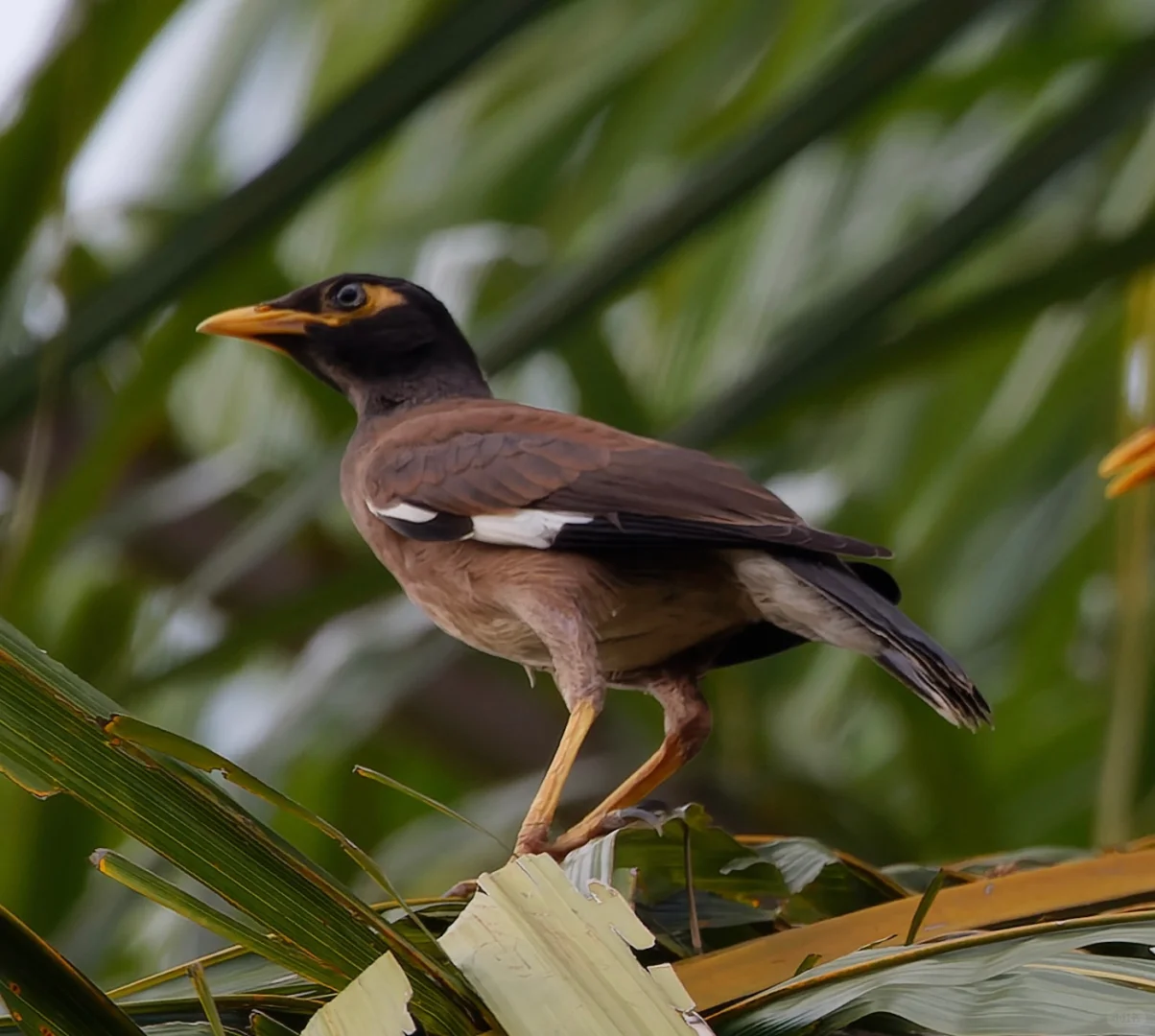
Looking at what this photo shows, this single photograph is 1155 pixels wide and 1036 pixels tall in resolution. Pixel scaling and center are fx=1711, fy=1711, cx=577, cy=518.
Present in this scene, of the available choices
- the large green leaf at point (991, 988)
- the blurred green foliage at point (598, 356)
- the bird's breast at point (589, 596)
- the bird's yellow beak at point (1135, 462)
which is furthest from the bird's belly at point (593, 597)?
the large green leaf at point (991, 988)

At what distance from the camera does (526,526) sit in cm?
152

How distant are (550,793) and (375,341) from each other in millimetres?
740

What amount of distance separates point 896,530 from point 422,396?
4.18ft

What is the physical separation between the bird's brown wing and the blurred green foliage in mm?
137

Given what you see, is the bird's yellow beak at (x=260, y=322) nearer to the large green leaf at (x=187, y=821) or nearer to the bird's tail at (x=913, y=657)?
the bird's tail at (x=913, y=657)

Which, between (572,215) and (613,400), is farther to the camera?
(572,215)

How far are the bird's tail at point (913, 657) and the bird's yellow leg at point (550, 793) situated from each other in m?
0.21

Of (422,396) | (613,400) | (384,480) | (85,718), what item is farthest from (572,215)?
(85,718)

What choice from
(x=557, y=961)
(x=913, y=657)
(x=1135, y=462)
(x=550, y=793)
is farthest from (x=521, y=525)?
(x=557, y=961)

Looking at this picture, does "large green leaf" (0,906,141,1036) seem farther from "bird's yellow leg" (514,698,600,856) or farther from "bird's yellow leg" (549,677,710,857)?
"bird's yellow leg" (549,677,710,857)

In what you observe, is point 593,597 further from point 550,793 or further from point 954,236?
point 954,236

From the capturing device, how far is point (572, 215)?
9.37 feet

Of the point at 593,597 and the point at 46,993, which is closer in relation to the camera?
the point at 46,993

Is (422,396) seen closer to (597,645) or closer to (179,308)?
(179,308)
